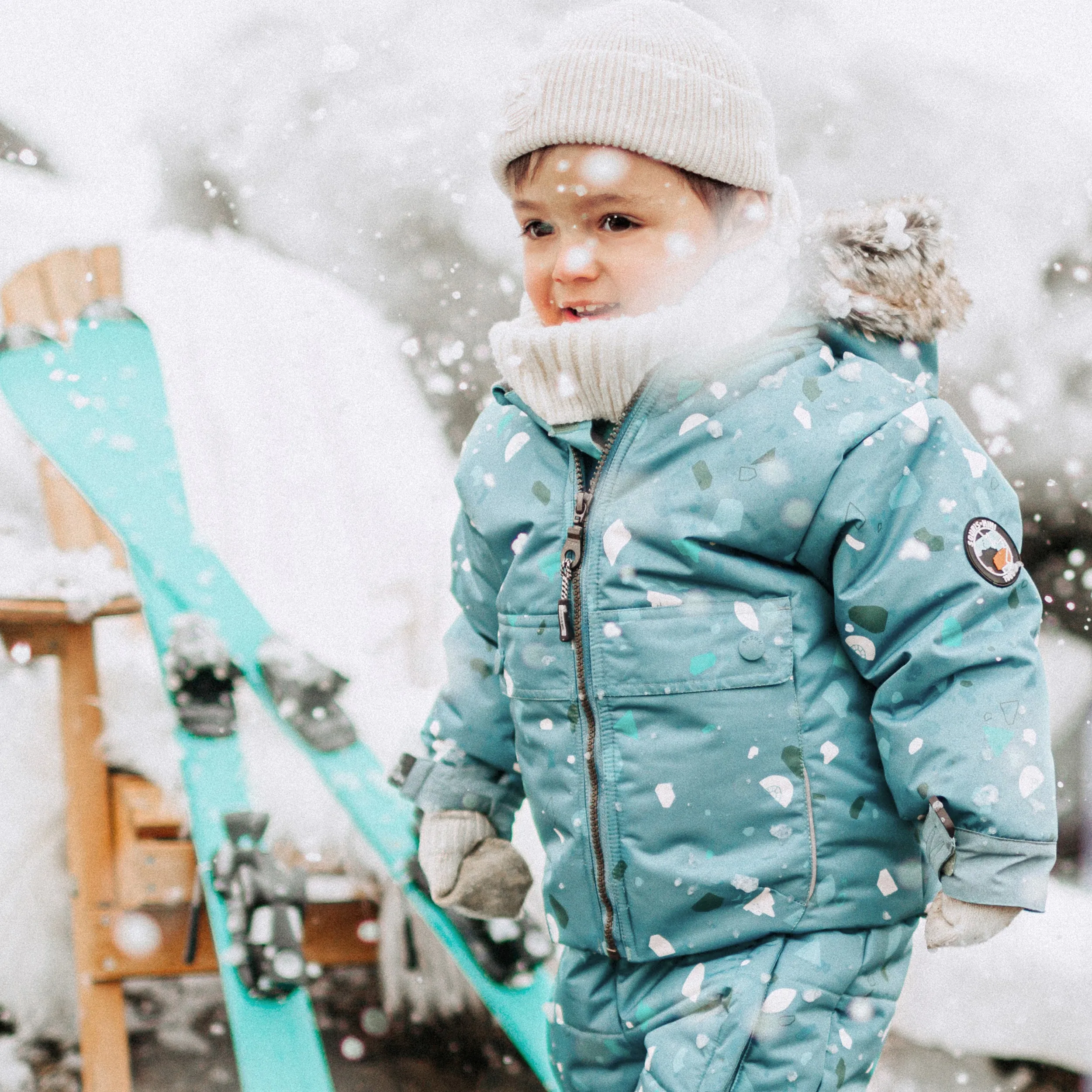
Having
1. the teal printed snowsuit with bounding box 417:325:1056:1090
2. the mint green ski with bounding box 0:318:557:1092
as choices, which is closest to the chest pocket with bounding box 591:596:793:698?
the teal printed snowsuit with bounding box 417:325:1056:1090

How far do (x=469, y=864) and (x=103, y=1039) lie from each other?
59 cm

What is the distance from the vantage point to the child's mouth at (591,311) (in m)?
0.82

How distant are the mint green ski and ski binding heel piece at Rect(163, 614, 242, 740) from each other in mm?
21

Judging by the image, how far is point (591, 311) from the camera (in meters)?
0.83

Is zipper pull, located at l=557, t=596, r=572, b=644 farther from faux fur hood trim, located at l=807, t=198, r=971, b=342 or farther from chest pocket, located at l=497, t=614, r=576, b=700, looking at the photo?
faux fur hood trim, located at l=807, t=198, r=971, b=342

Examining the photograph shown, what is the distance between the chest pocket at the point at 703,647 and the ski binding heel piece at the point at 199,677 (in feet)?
2.50

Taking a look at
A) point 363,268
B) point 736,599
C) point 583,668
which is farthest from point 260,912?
point 363,268

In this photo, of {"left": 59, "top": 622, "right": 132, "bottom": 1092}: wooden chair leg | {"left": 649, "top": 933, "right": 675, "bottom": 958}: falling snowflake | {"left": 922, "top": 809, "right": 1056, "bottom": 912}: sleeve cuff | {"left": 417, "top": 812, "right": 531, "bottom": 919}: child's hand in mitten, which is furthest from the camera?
{"left": 59, "top": 622, "right": 132, "bottom": 1092}: wooden chair leg

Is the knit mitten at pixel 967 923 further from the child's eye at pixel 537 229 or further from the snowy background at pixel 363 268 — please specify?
the snowy background at pixel 363 268

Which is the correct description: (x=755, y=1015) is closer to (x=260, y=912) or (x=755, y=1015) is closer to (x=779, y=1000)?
(x=779, y=1000)

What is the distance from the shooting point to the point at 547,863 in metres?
0.87

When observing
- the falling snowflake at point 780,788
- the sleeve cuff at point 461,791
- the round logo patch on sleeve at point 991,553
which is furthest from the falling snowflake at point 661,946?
the round logo patch on sleeve at point 991,553

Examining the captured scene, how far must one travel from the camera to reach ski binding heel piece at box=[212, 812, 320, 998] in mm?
1145

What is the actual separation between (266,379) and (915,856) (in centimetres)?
127
